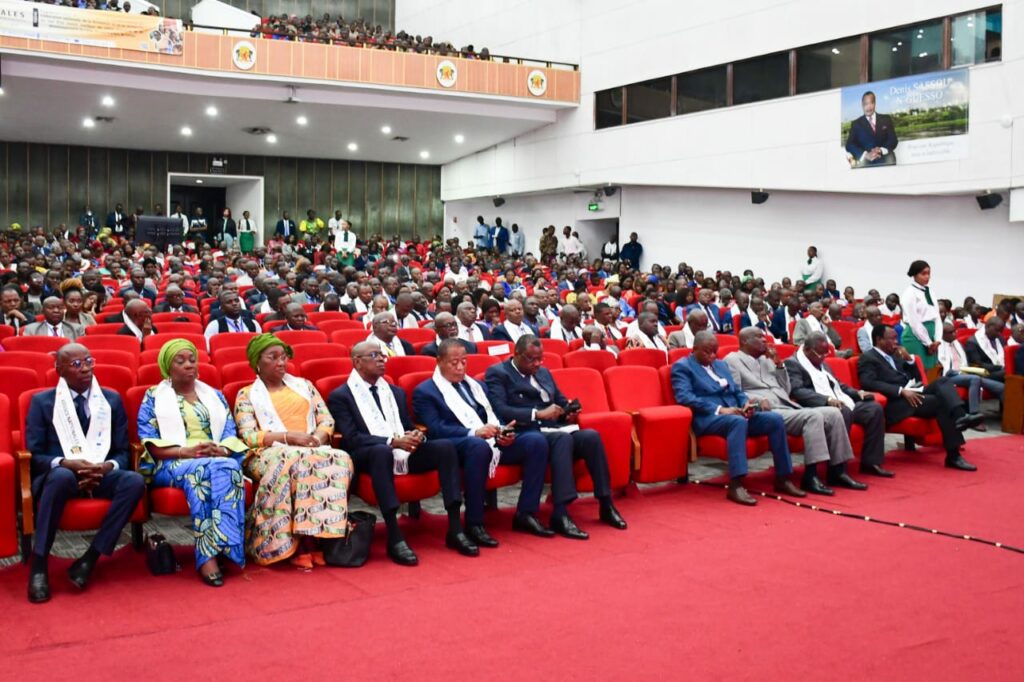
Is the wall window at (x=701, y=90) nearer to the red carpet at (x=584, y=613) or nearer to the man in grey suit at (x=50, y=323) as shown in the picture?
the man in grey suit at (x=50, y=323)

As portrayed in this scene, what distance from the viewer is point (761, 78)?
16.4m

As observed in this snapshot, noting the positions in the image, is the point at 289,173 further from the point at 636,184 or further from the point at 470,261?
the point at 636,184

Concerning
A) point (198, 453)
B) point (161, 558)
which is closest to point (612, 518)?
point (198, 453)

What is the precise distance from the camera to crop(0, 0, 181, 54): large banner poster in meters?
14.9

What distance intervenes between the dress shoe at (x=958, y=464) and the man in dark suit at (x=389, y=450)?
3848 millimetres

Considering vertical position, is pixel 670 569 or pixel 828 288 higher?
pixel 828 288

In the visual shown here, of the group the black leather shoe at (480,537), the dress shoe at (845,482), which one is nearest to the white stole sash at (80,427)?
the black leather shoe at (480,537)

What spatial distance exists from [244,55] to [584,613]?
1536cm

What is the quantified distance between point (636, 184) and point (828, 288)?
5434mm

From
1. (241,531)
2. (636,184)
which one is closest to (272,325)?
(241,531)

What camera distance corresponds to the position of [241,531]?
4.31m

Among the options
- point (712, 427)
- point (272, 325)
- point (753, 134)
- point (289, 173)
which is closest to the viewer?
point (712, 427)

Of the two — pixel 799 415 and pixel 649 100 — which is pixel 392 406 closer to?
pixel 799 415

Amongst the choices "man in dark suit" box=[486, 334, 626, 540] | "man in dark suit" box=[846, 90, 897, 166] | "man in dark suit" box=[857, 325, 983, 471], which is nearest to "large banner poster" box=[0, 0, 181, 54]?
"man in dark suit" box=[846, 90, 897, 166]
